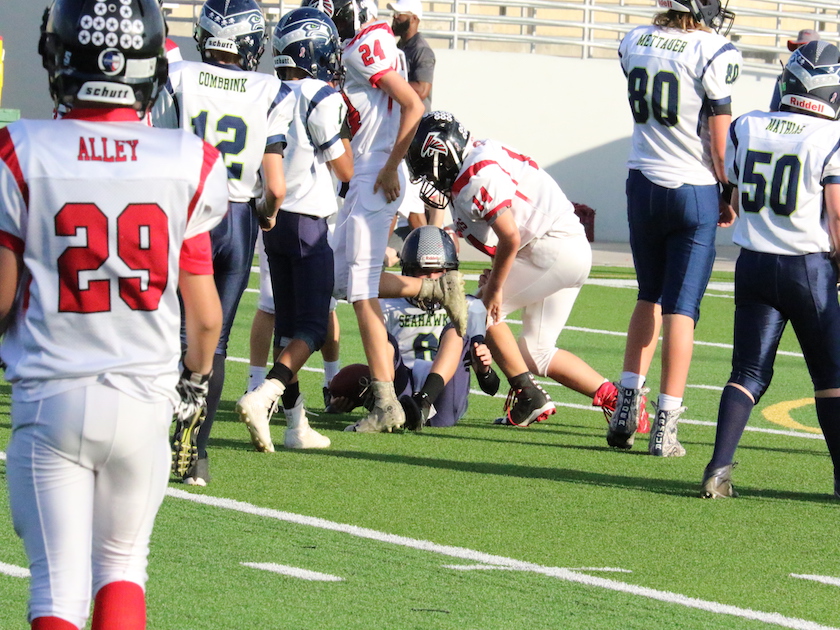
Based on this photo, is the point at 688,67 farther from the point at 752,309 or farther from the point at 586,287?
the point at 586,287

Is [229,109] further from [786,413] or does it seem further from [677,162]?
[786,413]

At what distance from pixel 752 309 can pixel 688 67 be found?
4.71ft

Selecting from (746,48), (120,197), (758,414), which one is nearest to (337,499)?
(120,197)

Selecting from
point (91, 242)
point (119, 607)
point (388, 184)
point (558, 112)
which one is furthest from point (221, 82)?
point (558, 112)

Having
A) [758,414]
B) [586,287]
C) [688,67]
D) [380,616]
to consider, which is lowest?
[586,287]

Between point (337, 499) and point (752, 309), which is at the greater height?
point (752, 309)

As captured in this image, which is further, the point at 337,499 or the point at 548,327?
the point at 548,327

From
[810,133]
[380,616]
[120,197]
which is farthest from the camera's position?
[810,133]

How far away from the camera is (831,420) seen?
5.60 m

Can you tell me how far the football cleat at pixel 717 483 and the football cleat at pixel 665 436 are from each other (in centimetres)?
86

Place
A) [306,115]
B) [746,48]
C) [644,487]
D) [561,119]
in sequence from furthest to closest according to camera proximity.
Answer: [746,48]
[561,119]
[306,115]
[644,487]

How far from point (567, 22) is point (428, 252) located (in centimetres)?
1535

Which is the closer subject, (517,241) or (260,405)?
(260,405)

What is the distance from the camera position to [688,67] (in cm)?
647
